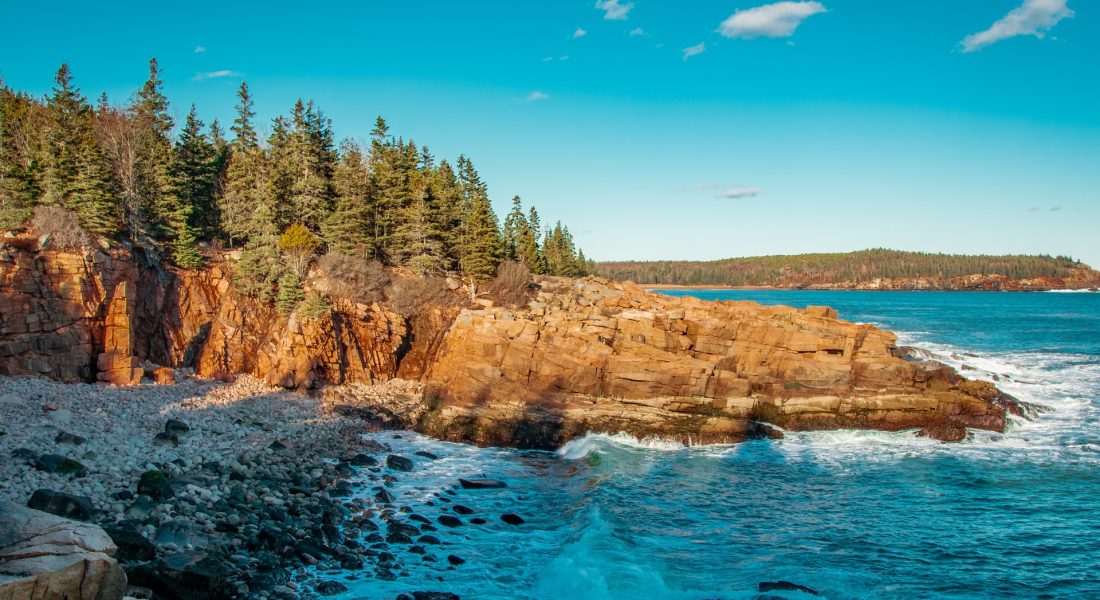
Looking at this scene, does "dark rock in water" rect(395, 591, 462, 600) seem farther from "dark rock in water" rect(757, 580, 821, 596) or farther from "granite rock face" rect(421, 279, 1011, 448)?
"granite rock face" rect(421, 279, 1011, 448)

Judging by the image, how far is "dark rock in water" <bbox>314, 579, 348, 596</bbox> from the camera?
1259 cm

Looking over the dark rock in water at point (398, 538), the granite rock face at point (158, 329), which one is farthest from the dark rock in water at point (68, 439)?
the dark rock in water at point (398, 538)

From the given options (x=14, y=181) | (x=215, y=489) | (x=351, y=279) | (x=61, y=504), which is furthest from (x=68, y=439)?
(x=14, y=181)

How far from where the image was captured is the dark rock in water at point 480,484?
1977 cm

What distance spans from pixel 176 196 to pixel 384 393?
1808 cm

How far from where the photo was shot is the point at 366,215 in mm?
44219

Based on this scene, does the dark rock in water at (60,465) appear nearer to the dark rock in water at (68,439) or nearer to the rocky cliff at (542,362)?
the dark rock in water at (68,439)

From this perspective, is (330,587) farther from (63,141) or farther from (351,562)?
(63,141)

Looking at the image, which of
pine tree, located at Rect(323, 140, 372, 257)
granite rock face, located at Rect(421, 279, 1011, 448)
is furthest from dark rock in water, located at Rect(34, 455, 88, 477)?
pine tree, located at Rect(323, 140, 372, 257)

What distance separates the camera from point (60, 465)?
51.4 feet

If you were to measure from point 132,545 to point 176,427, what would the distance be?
386 inches

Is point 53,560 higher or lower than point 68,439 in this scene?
higher

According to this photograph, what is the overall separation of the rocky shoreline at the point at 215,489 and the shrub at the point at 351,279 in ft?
34.0

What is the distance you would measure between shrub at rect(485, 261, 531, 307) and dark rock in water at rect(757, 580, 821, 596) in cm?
3008
